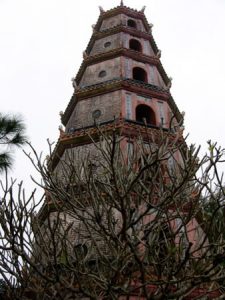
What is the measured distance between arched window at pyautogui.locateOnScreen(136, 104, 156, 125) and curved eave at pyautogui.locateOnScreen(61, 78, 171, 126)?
0.63 m

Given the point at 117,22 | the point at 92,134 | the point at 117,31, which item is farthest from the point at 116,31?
the point at 92,134

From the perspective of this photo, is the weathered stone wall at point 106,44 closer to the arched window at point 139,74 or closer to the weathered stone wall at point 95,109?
the arched window at point 139,74

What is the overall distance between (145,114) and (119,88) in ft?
5.04

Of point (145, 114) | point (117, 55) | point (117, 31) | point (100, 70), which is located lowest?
point (145, 114)

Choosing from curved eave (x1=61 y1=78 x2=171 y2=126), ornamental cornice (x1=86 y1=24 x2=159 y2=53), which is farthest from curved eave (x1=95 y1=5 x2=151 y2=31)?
curved eave (x1=61 y1=78 x2=171 y2=126)

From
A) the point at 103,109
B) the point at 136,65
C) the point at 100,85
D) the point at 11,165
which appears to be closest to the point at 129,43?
the point at 136,65

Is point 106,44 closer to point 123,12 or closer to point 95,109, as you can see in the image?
point 123,12

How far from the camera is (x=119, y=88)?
18.0m

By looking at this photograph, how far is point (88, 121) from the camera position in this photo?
1706 centimetres

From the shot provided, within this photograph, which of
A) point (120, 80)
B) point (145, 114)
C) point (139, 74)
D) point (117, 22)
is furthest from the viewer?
point (117, 22)

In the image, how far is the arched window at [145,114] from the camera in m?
17.6

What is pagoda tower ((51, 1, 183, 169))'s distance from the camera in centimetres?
1638

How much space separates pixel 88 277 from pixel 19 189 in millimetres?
1393

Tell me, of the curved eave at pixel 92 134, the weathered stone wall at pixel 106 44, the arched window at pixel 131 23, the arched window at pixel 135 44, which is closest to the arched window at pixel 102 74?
the weathered stone wall at pixel 106 44
